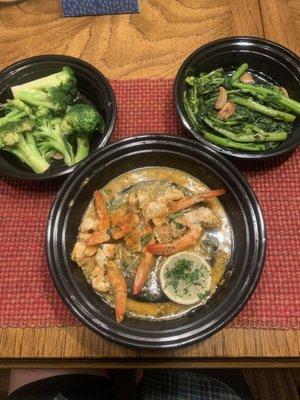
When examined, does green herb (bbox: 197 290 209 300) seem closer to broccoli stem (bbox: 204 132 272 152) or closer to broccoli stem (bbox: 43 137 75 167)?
broccoli stem (bbox: 204 132 272 152)

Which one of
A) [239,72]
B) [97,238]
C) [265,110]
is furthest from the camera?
[239,72]

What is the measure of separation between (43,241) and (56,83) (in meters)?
0.71

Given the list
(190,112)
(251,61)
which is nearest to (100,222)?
(190,112)

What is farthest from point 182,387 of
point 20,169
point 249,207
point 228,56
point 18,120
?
point 228,56

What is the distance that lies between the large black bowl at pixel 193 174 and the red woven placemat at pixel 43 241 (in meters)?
0.16

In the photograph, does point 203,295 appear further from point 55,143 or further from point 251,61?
point 251,61

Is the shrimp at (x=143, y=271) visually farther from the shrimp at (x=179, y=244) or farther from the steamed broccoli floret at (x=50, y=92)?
the steamed broccoli floret at (x=50, y=92)

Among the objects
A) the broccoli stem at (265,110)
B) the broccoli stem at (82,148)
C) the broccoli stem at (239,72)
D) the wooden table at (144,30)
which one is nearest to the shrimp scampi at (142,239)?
the broccoli stem at (82,148)

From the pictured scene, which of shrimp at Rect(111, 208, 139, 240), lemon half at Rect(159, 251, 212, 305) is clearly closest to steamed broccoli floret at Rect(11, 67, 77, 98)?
shrimp at Rect(111, 208, 139, 240)

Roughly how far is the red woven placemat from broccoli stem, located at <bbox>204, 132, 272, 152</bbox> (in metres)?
0.08

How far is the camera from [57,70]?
1.85 meters

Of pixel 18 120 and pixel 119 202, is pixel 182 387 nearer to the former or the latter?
pixel 119 202

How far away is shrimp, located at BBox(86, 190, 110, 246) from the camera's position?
1.49m

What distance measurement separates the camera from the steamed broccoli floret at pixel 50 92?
1.75 metres
